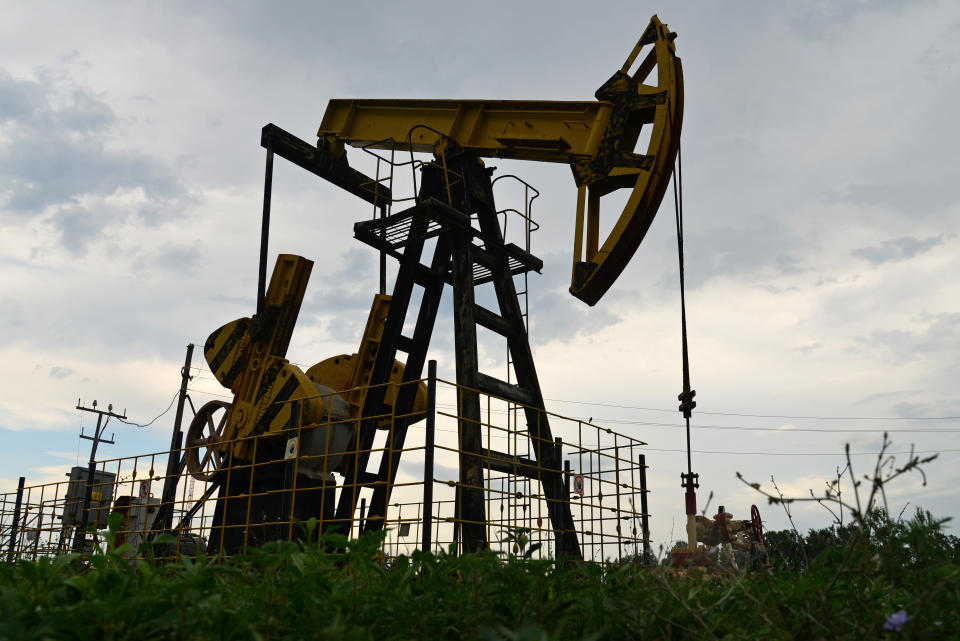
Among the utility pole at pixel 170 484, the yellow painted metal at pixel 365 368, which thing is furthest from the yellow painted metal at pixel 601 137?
the utility pole at pixel 170 484

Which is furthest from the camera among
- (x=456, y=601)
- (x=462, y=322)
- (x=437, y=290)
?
(x=437, y=290)

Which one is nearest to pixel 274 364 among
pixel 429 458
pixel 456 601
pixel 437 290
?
pixel 437 290

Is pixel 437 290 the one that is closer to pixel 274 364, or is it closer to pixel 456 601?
pixel 274 364

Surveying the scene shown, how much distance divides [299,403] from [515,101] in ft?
14.4

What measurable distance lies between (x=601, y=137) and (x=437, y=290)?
2.65 meters

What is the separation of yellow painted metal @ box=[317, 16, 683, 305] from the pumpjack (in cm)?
2

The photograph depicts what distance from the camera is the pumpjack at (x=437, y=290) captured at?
8641 mm

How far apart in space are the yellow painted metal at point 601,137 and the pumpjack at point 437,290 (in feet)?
0.05

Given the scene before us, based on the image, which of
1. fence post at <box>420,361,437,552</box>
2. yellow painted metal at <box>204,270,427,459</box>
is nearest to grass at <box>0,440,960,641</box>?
fence post at <box>420,361,437,552</box>

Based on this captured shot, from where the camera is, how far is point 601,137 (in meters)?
9.03

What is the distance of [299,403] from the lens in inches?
346

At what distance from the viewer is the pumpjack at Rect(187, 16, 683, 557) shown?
864 cm

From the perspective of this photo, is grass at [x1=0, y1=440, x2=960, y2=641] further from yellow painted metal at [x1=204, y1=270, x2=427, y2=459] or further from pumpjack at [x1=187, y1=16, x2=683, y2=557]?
yellow painted metal at [x1=204, y1=270, x2=427, y2=459]

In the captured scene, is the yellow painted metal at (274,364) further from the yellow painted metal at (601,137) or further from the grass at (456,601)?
the grass at (456,601)
